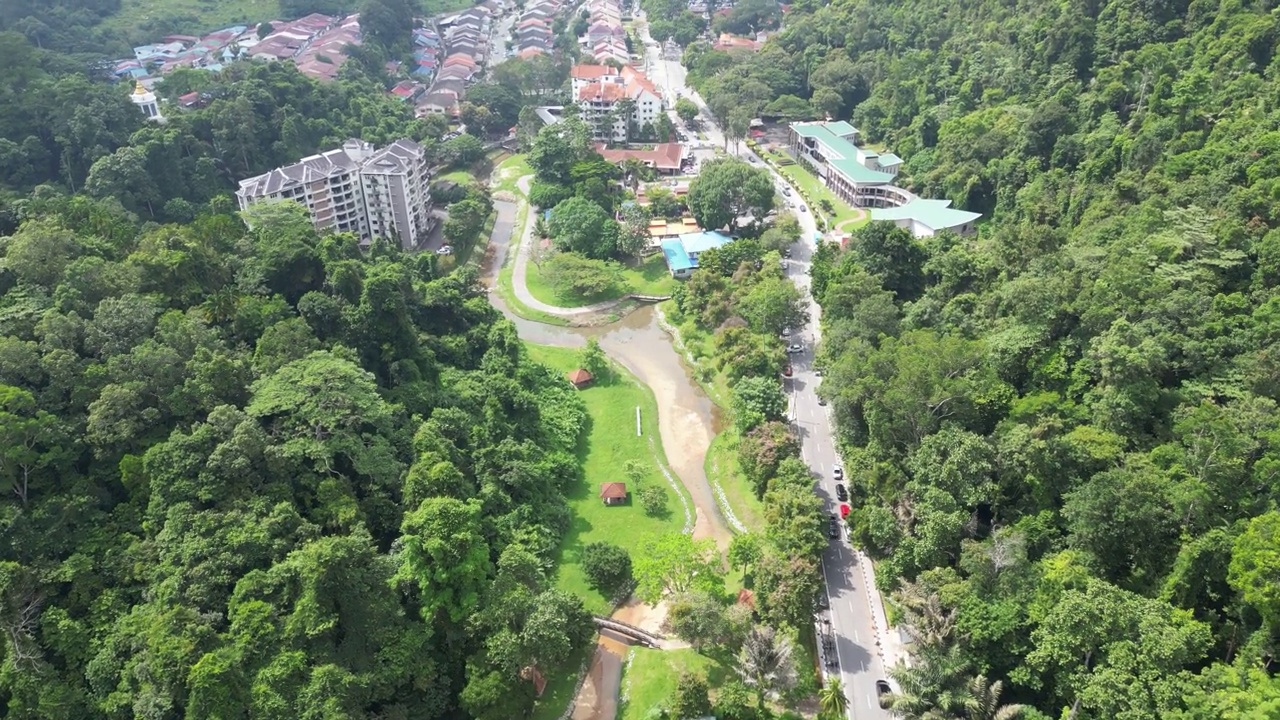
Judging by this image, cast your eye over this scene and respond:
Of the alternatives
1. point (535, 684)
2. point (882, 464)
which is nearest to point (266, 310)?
point (535, 684)

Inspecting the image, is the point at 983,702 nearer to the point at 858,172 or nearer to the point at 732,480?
the point at 732,480

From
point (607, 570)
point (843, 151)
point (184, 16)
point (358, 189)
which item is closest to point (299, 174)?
point (358, 189)

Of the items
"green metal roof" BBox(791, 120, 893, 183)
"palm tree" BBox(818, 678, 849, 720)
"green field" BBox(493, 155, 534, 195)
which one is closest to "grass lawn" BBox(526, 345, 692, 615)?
"palm tree" BBox(818, 678, 849, 720)

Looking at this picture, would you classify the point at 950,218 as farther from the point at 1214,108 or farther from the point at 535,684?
the point at 535,684

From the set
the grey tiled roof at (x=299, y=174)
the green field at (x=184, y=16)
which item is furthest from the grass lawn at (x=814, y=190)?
the green field at (x=184, y=16)

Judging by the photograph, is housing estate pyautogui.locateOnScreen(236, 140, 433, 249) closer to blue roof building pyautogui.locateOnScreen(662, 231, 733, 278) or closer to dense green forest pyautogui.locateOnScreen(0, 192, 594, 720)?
dense green forest pyautogui.locateOnScreen(0, 192, 594, 720)

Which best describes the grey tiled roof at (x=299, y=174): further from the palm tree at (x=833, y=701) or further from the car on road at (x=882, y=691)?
the car on road at (x=882, y=691)

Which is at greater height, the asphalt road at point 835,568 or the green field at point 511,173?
the asphalt road at point 835,568
